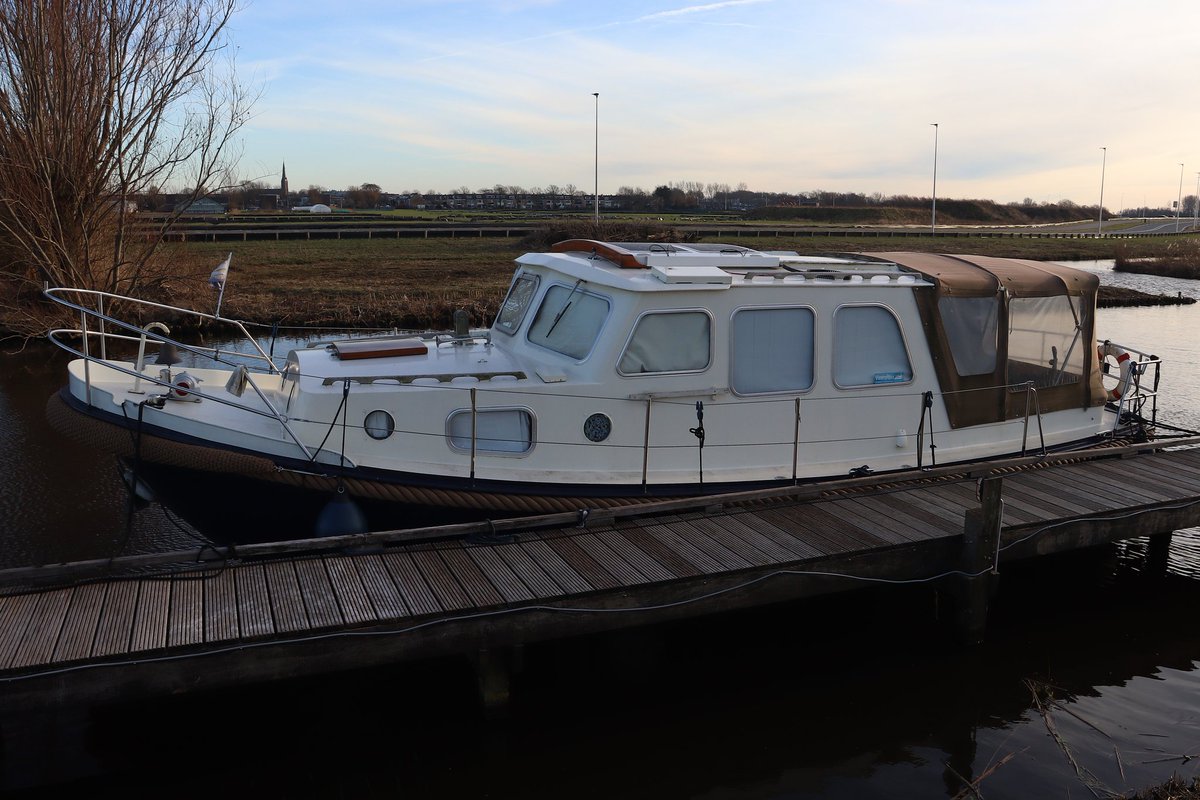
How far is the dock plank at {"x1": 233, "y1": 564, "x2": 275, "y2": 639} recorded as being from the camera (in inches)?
235

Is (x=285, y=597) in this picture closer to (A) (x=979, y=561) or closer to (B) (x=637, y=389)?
(B) (x=637, y=389)

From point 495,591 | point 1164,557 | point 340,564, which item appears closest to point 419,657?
point 495,591

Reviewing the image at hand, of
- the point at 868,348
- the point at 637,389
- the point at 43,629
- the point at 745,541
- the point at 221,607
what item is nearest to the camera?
the point at 43,629

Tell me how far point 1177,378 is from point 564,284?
15973mm

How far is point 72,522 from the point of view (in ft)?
35.4

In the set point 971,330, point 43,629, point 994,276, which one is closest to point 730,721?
point 971,330

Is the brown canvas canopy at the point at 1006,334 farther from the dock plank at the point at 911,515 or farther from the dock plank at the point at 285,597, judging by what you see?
the dock plank at the point at 285,597

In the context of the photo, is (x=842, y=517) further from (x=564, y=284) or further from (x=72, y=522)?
(x=72, y=522)

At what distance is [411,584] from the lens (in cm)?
668

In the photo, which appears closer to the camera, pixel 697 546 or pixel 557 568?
pixel 557 568

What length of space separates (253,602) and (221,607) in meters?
0.20

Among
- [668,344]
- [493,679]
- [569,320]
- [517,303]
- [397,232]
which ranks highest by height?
[397,232]

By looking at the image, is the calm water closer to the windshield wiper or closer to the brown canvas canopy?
the brown canvas canopy

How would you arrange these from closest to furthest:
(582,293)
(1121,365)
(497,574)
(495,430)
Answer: (497,574)
(495,430)
(582,293)
(1121,365)
